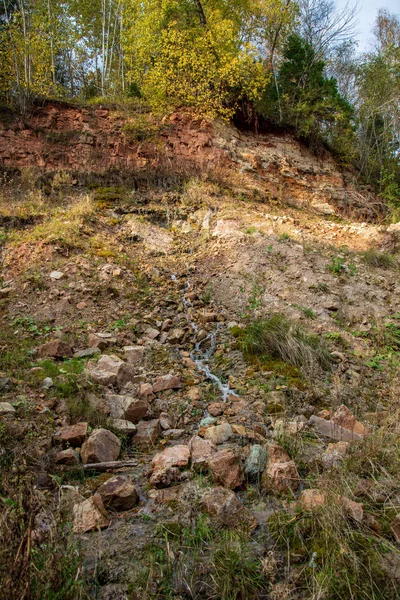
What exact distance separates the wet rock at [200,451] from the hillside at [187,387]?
0.01 metres

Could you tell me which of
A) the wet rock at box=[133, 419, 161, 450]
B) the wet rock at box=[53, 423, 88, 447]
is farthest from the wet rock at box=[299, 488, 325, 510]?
the wet rock at box=[53, 423, 88, 447]

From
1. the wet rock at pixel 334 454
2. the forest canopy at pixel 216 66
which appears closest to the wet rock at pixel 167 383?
the wet rock at pixel 334 454

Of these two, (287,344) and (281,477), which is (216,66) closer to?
(287,344)

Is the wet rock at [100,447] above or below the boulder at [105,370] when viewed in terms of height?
above

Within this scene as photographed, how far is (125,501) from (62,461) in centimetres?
61

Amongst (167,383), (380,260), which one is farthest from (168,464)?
(380,260)

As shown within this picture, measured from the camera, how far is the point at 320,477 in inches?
87.8

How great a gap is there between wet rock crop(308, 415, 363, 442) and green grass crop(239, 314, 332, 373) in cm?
106

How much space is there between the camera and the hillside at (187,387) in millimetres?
1731

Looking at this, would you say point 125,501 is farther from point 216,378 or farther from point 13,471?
point 216,378

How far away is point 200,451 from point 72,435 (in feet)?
3.28

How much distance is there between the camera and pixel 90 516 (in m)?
2.05

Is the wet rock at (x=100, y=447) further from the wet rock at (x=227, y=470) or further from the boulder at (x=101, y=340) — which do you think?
the boulder at (x=101, y=340)

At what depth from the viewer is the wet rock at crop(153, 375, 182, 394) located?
12.9ft
